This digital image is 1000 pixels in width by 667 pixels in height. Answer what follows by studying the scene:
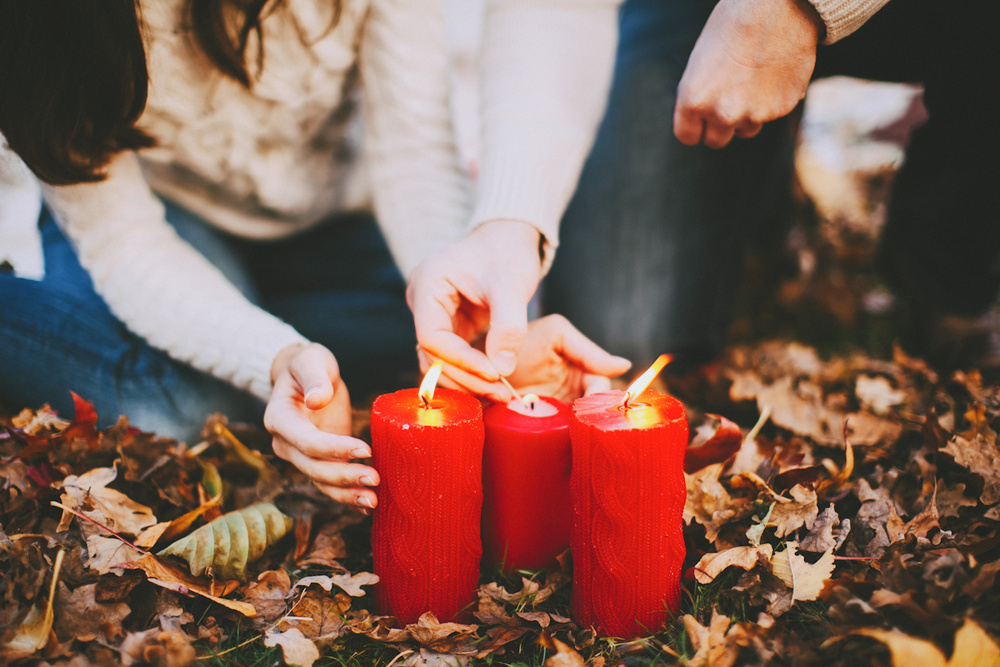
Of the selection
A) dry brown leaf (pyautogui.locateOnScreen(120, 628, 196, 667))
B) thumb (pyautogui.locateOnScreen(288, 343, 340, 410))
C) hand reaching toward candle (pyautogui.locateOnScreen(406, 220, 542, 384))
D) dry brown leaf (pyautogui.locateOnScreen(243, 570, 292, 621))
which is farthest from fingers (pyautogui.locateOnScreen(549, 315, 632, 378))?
dry brown leaf (pyautogui.locateOnScreen(120, 628, 196, 667))

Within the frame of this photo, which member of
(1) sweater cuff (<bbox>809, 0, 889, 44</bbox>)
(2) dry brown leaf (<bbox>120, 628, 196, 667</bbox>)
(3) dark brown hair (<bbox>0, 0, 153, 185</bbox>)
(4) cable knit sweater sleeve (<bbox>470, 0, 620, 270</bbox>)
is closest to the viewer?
(2) dry brown leaf (<bbox>120, 628, 196, 667</bbox>)

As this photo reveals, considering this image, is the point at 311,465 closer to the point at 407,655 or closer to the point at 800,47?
the point at 407,655

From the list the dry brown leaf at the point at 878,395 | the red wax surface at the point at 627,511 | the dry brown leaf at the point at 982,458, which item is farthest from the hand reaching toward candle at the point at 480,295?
the dry brown leaf at the point at 878,395

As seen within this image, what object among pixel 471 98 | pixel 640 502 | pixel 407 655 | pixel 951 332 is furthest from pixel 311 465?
pixel 471 98

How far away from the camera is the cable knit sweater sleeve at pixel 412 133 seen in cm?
162

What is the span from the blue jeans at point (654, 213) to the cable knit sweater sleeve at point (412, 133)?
444mm

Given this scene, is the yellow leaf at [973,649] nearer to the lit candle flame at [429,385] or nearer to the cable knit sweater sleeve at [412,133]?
the lit candle flame at [429,385]

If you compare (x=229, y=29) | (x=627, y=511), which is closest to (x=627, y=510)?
(x=627, y=511)

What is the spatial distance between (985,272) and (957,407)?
57 centimetres

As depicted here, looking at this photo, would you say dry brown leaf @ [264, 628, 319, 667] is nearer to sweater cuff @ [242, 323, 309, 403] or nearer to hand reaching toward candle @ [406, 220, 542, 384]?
hand reaching toward candle @ [406, 220, 542, 384]

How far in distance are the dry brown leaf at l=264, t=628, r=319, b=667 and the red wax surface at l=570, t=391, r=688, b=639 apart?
0.40 metres

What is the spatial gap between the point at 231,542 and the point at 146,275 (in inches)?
31.4

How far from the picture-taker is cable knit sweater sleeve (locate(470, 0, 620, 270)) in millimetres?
1396

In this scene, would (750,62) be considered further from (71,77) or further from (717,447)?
(71,77)
